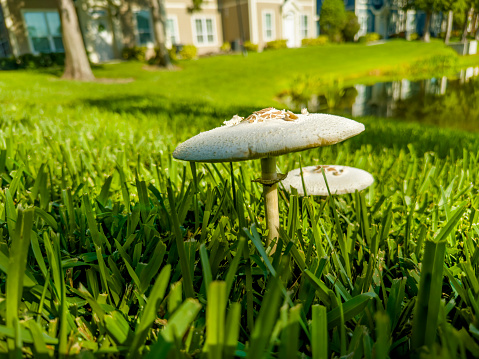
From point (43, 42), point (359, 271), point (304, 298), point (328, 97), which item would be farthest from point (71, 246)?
point (43, 42)

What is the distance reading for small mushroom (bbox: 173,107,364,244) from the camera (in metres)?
0.84

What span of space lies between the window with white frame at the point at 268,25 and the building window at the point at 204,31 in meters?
4.25

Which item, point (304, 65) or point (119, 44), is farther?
point (119, 44)

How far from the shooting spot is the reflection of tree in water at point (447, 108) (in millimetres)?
7589

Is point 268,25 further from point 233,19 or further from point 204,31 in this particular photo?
point 204,31

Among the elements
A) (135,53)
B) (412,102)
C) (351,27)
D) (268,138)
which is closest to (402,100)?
(412,102)

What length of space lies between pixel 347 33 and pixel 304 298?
34.4 m

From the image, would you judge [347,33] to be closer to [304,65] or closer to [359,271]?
[304,65]

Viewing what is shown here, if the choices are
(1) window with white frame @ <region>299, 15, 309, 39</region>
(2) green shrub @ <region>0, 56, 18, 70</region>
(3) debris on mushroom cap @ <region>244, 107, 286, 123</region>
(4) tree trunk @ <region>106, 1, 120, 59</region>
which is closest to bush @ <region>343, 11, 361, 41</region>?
(1) window with white frame @ <region>299, 15, 309, 39</region>

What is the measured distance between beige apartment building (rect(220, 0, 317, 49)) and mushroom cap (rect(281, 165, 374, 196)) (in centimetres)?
2628

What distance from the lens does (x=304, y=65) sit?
18.2m

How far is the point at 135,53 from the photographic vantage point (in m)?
23.1

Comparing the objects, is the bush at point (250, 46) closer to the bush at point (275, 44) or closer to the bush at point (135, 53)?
the bush at point (275, 44)

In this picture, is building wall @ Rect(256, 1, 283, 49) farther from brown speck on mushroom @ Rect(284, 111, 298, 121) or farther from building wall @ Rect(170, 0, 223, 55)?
brown speck on mushroom @ Rect(284, 111, 298, 121)
